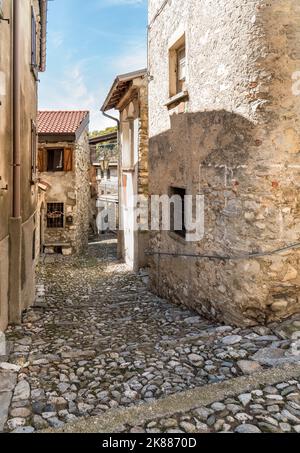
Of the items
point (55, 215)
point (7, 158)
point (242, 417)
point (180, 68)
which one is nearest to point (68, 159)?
point (55, 215)

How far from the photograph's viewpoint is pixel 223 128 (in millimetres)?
5207

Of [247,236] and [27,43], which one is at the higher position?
[27,43]

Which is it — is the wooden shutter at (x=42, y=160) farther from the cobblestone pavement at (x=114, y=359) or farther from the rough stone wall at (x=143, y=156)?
the cobblestone pavement at (x=114, y=359)

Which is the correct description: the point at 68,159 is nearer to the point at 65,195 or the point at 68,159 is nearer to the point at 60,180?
the point at 60,180

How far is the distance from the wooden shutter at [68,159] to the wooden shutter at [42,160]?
0.79 meters

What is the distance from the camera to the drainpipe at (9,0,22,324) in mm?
5711

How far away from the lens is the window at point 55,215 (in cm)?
1617

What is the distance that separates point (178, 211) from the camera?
7.09 metres

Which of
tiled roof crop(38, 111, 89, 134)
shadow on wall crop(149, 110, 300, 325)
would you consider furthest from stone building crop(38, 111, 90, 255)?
shadow on wall crop(149, 110, 300, 325)

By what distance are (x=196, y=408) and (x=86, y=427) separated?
2.78 feet

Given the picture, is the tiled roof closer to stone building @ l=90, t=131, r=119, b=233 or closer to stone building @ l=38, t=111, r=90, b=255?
stone building @ l=38, t=111, r=90, b=255

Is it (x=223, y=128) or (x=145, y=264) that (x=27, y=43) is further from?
(x=145, y=264)

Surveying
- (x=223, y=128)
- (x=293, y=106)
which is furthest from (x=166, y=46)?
(x=293, y=106)

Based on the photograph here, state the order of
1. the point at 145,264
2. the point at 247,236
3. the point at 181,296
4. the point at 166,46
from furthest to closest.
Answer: the point at 145,264
the point at 166,46
the point at 181,296
the point at 247,236
